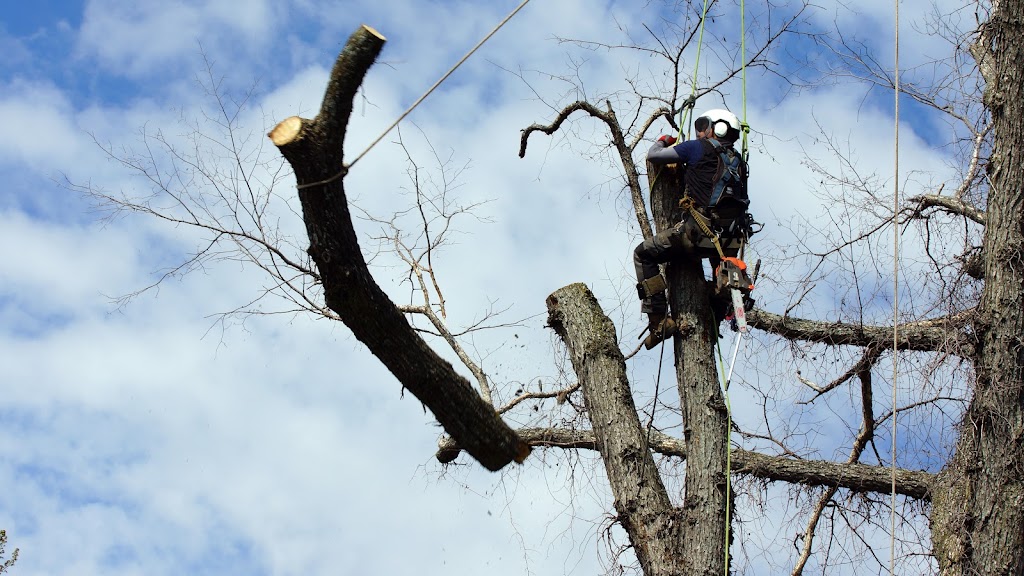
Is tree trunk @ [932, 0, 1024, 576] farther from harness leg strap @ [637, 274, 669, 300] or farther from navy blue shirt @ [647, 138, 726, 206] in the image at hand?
harness leg strap @ [637, 274, 669, 300]

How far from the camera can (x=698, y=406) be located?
5969mm

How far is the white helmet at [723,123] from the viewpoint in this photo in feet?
21.7

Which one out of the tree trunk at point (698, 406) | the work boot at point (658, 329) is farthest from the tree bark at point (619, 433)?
the work boot at point (658, 329)

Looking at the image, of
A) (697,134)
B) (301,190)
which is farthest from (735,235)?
(301,190)

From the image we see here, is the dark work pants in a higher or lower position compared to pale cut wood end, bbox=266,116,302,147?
higher

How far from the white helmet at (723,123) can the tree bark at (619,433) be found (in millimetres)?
1238

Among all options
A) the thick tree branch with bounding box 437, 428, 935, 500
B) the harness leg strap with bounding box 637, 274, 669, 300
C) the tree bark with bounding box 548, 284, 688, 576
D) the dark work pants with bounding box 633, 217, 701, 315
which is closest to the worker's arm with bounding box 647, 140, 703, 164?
the dark work pants with bounding box 633, 217, 701, 315

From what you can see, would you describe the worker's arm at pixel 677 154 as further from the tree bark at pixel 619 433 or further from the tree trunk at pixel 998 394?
the tree trunk at pixel 998 394

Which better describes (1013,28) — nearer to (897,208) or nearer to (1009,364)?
(897,208)

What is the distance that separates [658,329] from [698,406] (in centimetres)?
54

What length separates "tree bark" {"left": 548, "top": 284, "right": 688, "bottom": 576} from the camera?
5711mm

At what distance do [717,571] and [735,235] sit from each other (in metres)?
1.91

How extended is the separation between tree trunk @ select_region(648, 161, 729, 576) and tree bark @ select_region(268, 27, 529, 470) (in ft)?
5.50

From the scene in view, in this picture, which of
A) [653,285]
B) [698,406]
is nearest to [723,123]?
[653,285]
